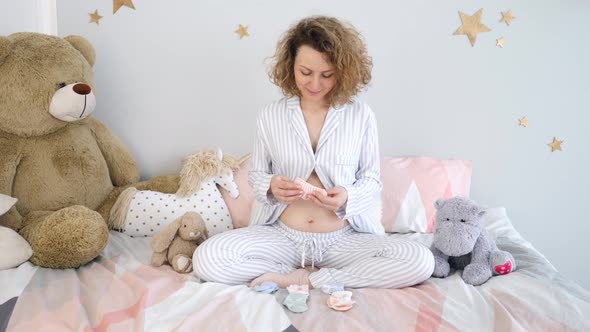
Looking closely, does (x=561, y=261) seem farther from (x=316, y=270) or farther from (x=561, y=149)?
(x=316, y=270)

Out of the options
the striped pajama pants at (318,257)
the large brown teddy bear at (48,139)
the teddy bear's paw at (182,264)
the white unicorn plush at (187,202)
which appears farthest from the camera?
the white unicorn plush at (187,202)

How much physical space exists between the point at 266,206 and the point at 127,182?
0.66 m

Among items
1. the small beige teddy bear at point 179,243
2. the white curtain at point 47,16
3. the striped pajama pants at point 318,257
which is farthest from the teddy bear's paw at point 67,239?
the white curtain at point 47,16

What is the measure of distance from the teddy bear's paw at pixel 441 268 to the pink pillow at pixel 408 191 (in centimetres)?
36

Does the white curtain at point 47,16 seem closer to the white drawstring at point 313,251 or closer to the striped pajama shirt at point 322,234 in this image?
the striped pajama shirt at point 322,234

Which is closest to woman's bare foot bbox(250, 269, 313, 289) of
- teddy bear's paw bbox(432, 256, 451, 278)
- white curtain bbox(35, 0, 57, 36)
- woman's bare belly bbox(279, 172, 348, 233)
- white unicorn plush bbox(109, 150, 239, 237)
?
woman's bare belly bbox(279, 172, 348, 233)

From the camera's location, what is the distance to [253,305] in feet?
4.09

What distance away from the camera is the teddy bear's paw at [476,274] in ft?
4.60

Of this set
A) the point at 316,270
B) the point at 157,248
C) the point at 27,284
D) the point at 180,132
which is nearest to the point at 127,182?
the point at 180,132

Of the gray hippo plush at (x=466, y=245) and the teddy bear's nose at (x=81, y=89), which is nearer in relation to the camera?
the gray hippo plush at (x=466, y=245)

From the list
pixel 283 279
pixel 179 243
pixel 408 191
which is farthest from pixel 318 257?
pixel 408 191

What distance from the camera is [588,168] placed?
2.03 m

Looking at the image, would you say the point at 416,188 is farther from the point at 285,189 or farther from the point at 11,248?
the point at 11,248

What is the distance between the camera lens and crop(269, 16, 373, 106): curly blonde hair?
1439 mm
